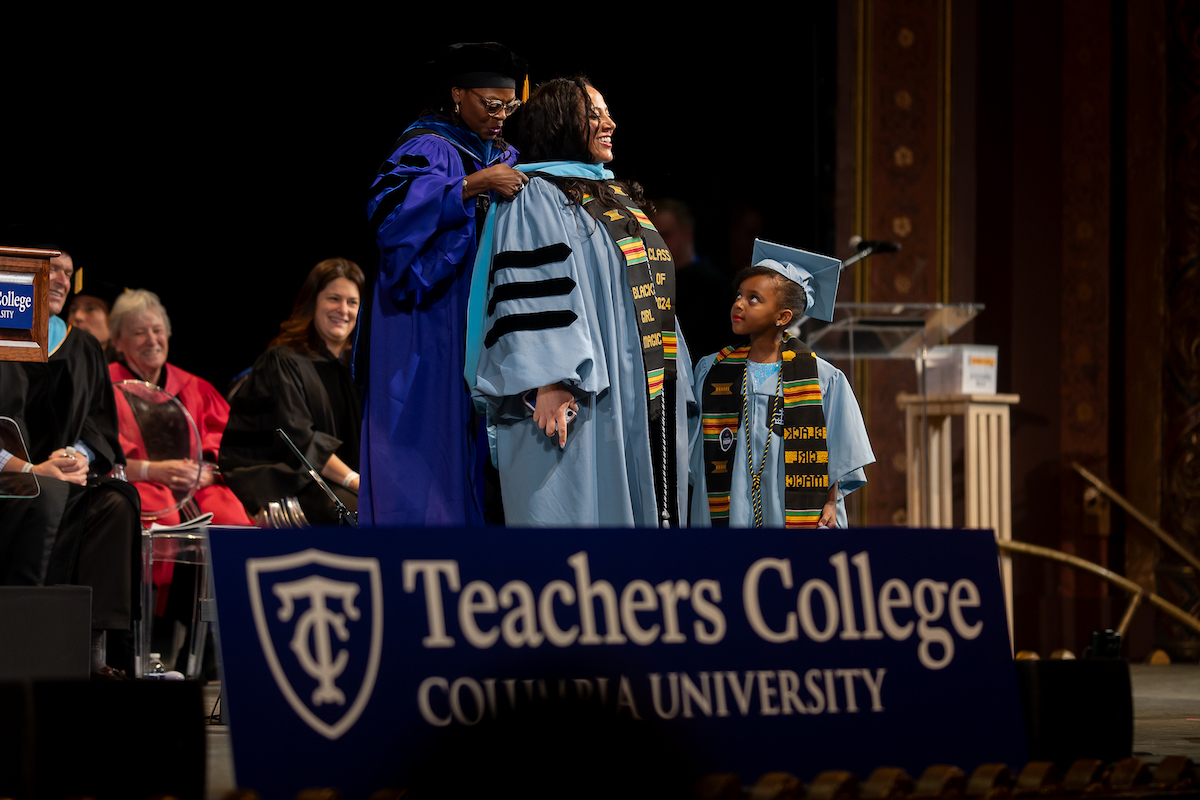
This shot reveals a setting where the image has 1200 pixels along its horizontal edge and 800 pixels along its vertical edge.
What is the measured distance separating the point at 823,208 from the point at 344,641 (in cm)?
524

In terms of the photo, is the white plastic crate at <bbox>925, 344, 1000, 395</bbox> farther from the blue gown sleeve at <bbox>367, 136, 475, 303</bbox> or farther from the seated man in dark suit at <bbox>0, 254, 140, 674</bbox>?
the seated man in dark suit at <bbox>0, 254, 140, 674</bbox>

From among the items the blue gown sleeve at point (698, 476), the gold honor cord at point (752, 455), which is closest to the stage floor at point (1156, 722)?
the gold honor cord at point (752, 455)

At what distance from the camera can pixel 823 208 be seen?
6.68 m

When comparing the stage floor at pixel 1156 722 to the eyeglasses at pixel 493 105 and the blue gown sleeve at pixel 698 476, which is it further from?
the eyeglasses at pixel 493 105

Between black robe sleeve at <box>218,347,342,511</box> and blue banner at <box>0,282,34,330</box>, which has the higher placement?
blue banner at <box>0,282,34,330</box>

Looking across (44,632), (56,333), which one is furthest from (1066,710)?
(56,333)

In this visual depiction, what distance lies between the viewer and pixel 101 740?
1.91 metres

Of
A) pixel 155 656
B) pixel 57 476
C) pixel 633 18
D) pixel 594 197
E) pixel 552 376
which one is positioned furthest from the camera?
pixel 633 18

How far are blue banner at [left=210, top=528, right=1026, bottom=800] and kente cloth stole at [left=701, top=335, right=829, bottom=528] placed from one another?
1245 mm

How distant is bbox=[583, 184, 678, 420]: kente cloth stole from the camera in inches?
119

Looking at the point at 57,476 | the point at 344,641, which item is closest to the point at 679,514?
the point at 344,641

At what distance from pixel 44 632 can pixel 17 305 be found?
0.82m

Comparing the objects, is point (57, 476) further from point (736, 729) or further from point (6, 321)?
point (736, 729)

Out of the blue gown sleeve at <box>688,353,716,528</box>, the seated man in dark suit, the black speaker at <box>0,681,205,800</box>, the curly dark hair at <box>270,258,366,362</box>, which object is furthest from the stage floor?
the curly dark hair at <box>270,258,366,362</box>
